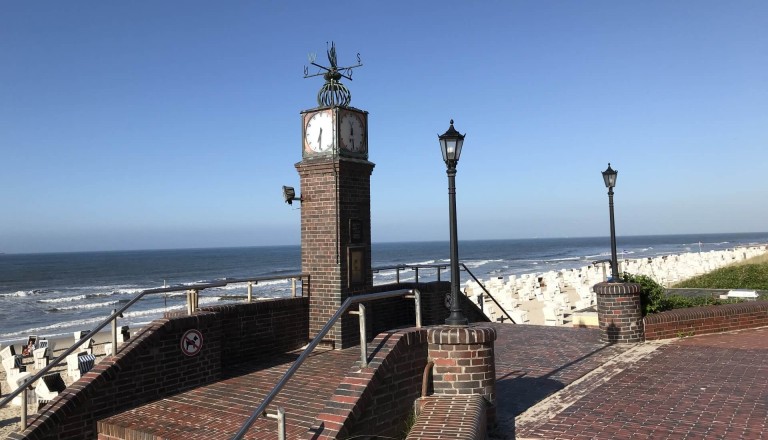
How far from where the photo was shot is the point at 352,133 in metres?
10.2

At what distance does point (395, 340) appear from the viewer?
5.91m

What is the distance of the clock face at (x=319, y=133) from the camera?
32.7 feet

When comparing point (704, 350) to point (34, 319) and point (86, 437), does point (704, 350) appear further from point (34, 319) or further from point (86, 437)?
point (34, 319)

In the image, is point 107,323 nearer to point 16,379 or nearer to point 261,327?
point 261,327

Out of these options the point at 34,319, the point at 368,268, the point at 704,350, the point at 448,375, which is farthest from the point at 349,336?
the point at 34,319

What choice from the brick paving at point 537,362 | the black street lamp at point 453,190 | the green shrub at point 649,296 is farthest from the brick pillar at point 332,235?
the green shrub at point 649,296

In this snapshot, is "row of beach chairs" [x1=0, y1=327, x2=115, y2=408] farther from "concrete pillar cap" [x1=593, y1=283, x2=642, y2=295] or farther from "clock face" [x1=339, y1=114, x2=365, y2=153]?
"concrete pillar cap" [x1=593, y1=283, x2=642, y2=295]

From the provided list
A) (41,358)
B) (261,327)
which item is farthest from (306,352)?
(41,358)

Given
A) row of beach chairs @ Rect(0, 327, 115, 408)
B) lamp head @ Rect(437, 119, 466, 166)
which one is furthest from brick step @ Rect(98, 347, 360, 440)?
lamp head @ Rect(437, 119, 466, 166)

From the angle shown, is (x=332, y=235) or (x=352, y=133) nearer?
(x=332, y=235)

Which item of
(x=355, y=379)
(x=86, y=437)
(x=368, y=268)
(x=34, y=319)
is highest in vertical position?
(x=368, y=268)

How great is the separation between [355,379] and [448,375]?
3.70 ft

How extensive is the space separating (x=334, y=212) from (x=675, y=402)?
577cm

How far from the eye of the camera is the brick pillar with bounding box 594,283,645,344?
10.9 meters
